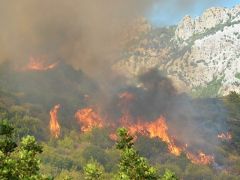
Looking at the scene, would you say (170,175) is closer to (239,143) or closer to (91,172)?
(91,172)

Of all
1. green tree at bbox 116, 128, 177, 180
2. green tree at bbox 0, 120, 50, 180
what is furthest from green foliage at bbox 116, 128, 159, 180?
green tree at bbox 0, 120, 50, 180

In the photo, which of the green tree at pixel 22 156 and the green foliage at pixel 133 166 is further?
the green foliage at pixel 133 166

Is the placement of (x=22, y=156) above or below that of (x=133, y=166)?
below

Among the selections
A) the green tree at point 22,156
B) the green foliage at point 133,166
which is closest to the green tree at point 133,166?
the green foliage at point 133,166

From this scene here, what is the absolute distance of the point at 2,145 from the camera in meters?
50.0

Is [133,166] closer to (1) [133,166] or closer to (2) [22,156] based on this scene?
(1) [133,166]

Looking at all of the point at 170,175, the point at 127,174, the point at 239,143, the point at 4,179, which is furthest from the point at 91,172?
the point at 239,143

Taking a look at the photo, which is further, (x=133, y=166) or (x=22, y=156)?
(x=133, y=166)

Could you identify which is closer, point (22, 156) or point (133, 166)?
point (22, 156)

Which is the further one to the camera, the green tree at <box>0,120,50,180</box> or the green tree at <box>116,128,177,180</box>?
the green tree at <box>116,128,177,180</box>

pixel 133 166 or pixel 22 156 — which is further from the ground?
pixel 133 166

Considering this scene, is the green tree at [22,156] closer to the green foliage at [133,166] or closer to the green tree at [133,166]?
the green tree at [133,166]

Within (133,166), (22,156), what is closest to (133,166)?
(133,166)

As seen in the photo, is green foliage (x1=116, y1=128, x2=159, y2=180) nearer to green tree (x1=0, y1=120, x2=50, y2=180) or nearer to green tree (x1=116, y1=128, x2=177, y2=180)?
green tree (x1=116, y1=128, x2=177, y2=180)
